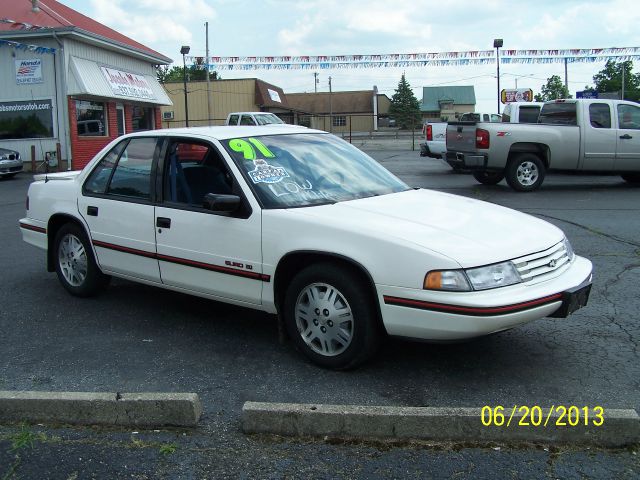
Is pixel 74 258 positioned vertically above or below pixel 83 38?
below

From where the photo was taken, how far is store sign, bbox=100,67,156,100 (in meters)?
25.9

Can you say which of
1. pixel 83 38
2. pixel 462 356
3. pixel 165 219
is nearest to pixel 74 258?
pixel 165 219

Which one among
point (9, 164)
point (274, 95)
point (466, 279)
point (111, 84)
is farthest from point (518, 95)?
point (466, 279)

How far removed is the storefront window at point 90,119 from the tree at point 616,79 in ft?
187

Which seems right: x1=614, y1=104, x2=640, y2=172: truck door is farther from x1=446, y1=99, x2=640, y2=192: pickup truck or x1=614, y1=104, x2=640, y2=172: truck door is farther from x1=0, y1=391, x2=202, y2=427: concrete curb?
x1=0, y1=391, x2=202, y2=427: concrete curb

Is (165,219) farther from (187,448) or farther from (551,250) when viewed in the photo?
(551,250)

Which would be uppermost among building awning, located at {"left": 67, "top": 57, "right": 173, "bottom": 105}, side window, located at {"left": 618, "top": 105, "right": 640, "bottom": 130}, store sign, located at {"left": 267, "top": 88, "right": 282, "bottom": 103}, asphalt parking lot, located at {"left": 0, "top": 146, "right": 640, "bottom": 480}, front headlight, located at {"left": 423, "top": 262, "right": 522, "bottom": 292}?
store sign, located at {"left": 267, "top": 88, "right": 282, "bottom": 103}

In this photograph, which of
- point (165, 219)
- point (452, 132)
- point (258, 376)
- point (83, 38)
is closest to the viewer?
point (258, 376)

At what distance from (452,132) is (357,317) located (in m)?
11.4

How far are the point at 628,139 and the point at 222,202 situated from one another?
40.6ft

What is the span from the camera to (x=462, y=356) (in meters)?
4.45
